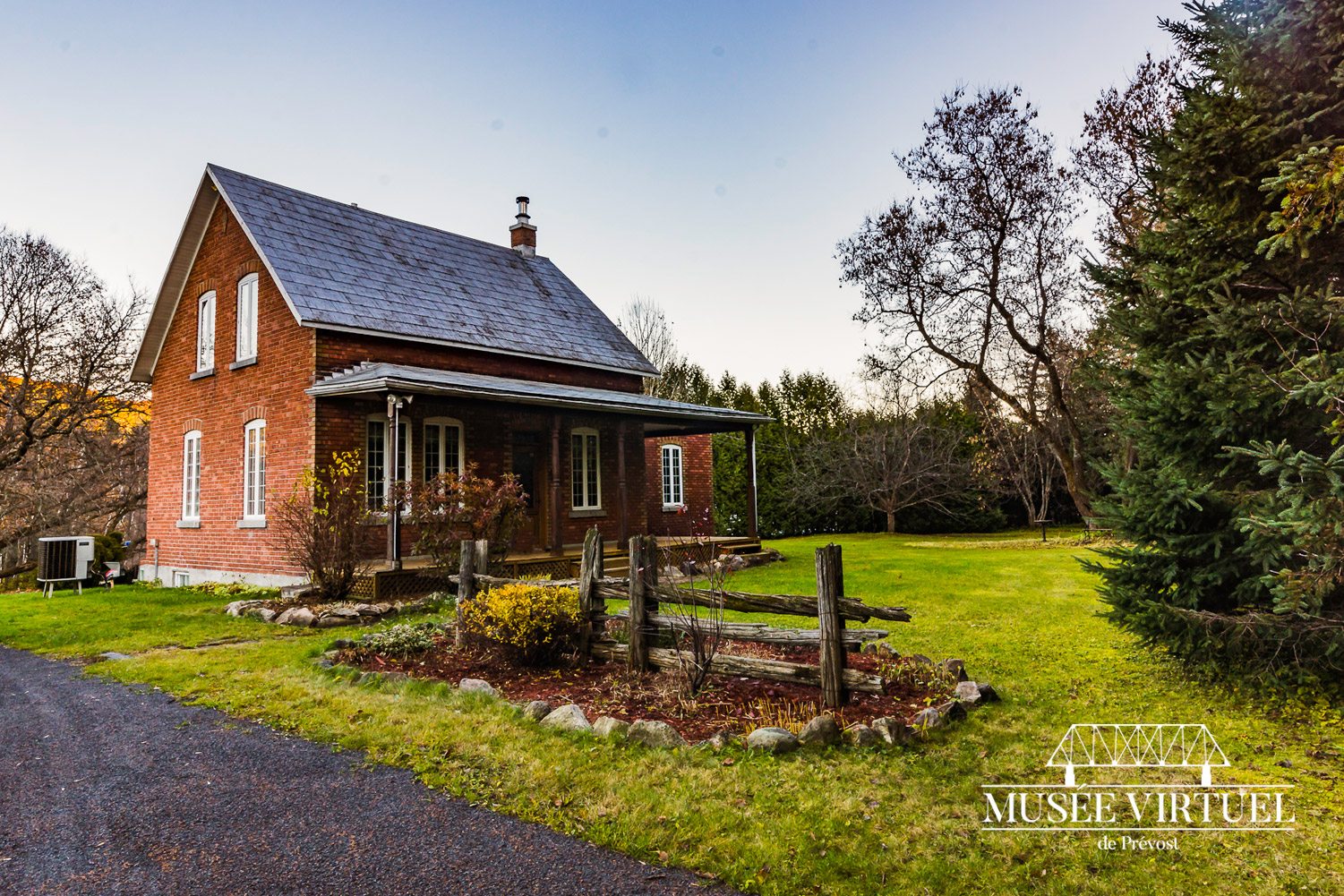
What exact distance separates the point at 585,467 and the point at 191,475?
27.7 ft

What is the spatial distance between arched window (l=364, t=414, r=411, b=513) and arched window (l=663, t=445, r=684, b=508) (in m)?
8.93

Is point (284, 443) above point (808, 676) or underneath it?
above

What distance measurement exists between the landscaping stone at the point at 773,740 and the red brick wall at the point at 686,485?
15314 millimetres

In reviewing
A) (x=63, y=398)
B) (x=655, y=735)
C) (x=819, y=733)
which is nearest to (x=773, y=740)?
(x=819, y=733)

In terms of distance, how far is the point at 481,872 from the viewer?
11.1ft

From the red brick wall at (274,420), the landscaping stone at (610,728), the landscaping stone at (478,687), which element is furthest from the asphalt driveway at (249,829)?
the red brick wall at (274,420)

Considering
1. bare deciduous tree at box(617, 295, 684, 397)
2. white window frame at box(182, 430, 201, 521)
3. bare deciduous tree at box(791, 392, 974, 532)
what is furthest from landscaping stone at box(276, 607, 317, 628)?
bare deciduous tree at box(617, 295, 684, 397)

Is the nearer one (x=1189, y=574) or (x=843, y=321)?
(x=1189, y=574)

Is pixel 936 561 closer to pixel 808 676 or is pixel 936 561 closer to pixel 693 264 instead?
pixel 808 676

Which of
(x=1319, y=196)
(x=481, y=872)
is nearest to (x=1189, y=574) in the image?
(x=1319, y=196)

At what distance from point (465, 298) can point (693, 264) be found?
11.1 meters

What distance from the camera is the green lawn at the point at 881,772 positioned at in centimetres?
338

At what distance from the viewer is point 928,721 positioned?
512 cm

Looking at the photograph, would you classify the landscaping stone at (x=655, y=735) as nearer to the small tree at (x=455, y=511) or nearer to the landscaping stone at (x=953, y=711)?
the landscaping stone at (x=953, y=711)
